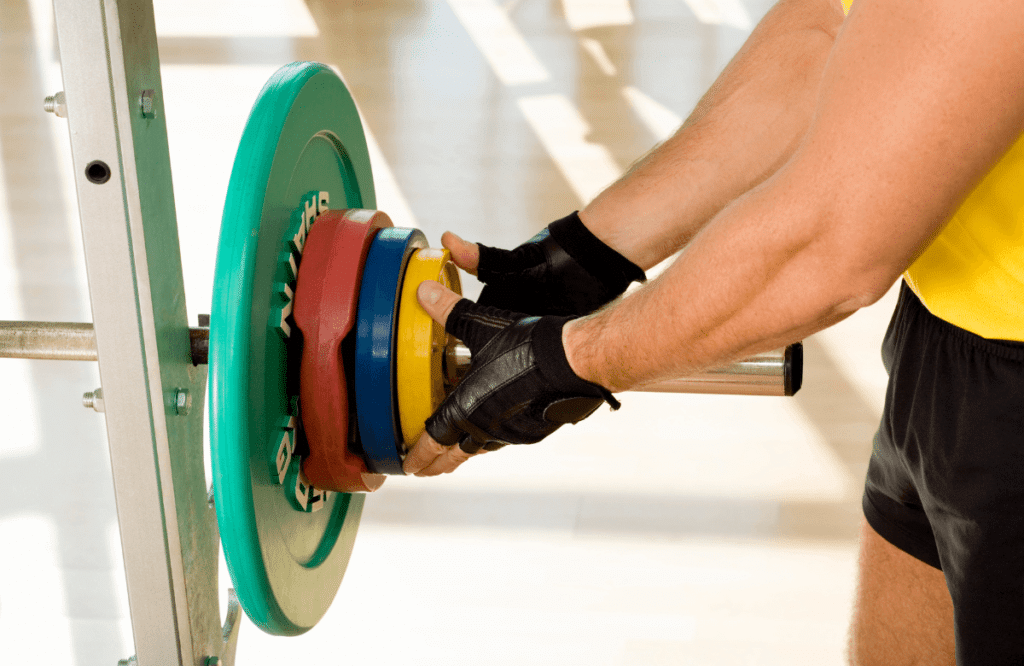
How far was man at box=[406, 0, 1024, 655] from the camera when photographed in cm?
57

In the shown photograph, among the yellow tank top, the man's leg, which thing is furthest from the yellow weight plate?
the man's leg

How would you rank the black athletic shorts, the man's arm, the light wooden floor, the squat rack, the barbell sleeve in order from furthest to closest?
1. the light wooden floor
2. the barbell sleeve
3. the black athletic shorts
4. the squat rack
5. the man's arm

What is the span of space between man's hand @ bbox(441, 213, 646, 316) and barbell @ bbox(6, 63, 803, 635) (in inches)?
4.0

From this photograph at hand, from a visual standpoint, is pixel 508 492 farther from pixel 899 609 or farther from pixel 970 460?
pixel 970 460

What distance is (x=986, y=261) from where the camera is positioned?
29.0 inches

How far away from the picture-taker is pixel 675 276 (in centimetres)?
72

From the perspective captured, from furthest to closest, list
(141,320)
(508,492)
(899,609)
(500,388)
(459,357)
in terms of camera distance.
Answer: (508,492), (899,609), (459,357), (500,388), (141,320)

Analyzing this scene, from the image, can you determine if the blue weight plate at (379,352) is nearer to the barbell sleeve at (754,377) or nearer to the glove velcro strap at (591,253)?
the barbell sleeve at (754,377)

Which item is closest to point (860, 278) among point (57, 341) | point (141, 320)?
point (141, 320)

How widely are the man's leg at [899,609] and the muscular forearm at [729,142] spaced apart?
44 centimetres

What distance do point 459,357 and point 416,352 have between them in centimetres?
11

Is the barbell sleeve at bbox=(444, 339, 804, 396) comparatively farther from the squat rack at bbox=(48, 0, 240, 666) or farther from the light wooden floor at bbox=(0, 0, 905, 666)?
the light wooden floor at bbox=(0, 0, 905, 666)

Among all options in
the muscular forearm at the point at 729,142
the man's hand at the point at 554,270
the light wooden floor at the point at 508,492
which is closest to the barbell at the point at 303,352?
the man's hand at the point at 554,270

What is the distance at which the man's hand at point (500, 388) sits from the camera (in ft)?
2.68
